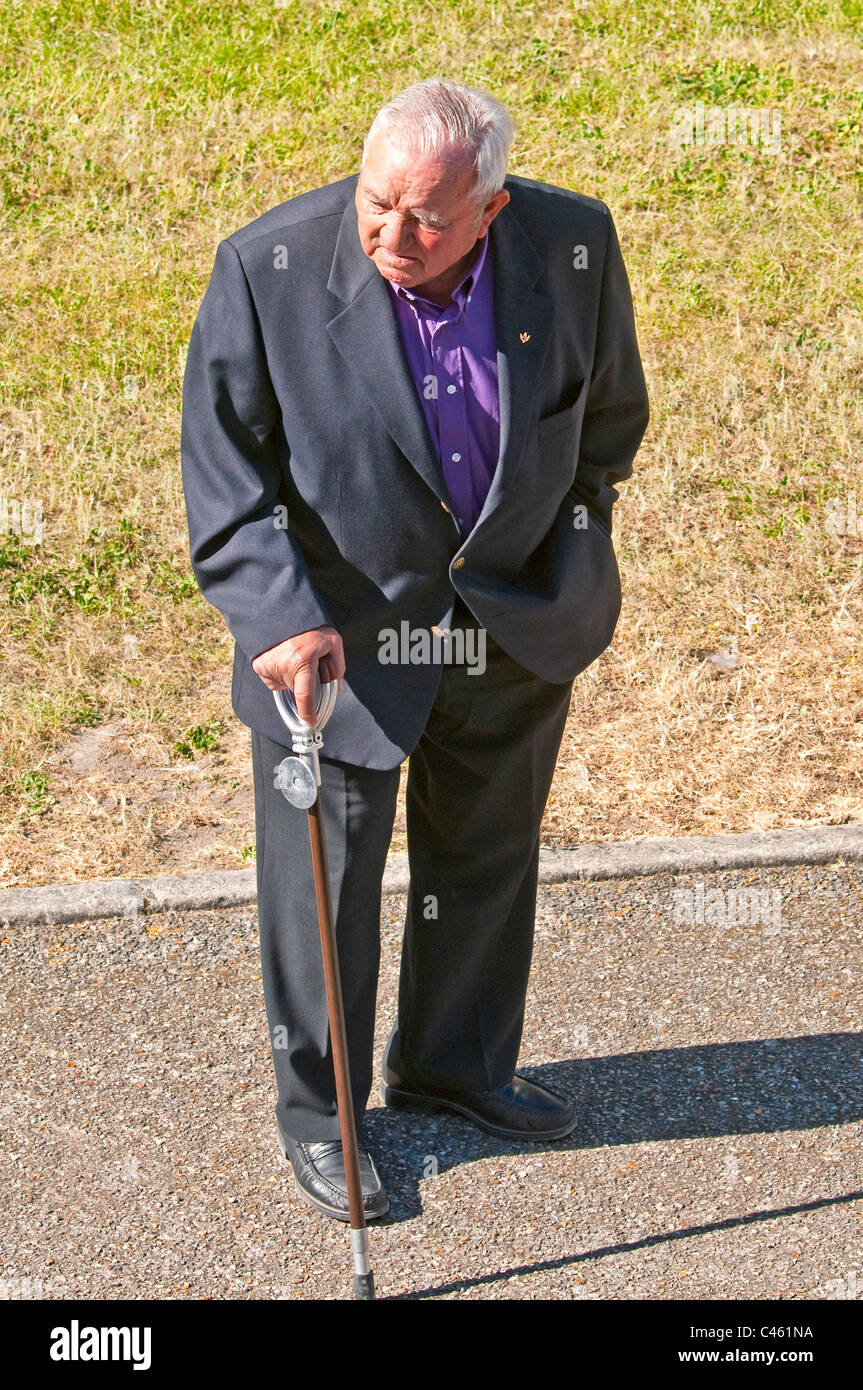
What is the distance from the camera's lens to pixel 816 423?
696cm

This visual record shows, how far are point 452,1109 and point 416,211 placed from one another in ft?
6.78

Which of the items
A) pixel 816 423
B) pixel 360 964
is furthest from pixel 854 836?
pixel 816 423

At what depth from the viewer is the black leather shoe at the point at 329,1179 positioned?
3.21 m

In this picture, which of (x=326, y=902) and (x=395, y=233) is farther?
(x=326, y=902)

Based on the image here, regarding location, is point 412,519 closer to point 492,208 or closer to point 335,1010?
point 492,208

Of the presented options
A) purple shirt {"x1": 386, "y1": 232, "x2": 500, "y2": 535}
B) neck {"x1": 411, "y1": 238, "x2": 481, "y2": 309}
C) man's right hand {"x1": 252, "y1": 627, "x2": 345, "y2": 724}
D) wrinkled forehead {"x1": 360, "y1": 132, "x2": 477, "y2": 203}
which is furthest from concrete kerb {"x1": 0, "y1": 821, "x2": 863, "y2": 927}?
wrinkled forehead {"x1": 360, "y1": 132, "x2": 477, "y2": 203}

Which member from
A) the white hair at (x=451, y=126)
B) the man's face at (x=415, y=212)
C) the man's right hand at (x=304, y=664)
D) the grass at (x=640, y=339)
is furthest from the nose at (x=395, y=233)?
the grass at (x=640, y=339)

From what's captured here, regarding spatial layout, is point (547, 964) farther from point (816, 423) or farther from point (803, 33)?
point (803, 33)

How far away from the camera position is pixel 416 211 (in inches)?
103

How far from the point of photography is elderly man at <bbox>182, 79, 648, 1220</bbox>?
9.12ft

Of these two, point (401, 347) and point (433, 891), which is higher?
point (401, 347)

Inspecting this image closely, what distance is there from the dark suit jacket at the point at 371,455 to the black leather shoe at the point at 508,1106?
99cm

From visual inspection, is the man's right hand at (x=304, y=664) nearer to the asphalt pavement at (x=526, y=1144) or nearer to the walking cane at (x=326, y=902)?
the walking cane at (x=326, y=902)

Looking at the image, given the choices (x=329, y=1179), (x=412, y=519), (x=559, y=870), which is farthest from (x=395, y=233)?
(x=559, y=870)
